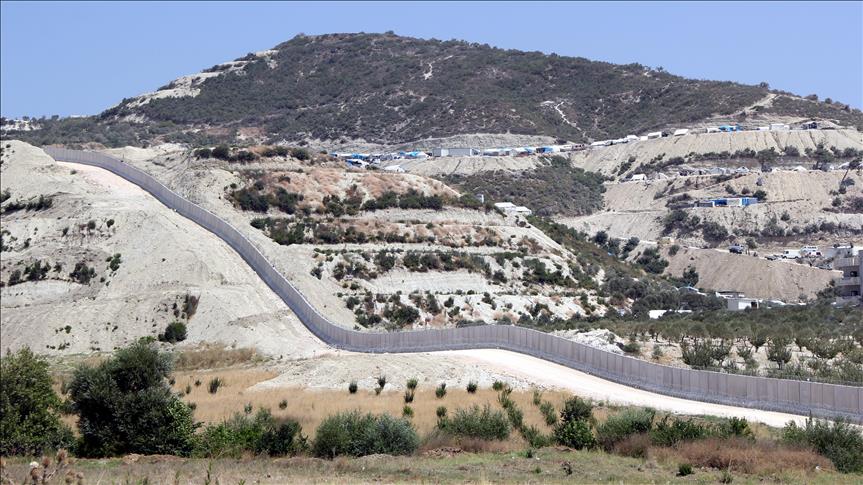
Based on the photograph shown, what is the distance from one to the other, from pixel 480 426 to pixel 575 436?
2.70 meters

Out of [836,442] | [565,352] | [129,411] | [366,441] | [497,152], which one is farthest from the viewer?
[497,152]

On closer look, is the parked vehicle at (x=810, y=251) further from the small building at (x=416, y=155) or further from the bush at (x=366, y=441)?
the bush at (x=366, y=441)

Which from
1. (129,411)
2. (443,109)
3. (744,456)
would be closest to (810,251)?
(744,456)

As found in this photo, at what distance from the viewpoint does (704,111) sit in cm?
15888

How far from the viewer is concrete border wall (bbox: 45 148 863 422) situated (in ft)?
130

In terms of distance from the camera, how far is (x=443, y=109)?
173625 millimetres

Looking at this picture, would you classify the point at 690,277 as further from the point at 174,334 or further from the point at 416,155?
the point at 416,155

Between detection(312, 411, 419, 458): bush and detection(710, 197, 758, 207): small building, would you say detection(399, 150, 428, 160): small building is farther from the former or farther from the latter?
detection(312, 411, 419, 458): bush

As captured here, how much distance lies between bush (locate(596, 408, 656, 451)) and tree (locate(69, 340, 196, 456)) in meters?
11.3

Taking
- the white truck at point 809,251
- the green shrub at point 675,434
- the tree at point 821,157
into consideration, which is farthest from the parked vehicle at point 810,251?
the green shrub at point 675,434

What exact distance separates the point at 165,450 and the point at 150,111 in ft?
523

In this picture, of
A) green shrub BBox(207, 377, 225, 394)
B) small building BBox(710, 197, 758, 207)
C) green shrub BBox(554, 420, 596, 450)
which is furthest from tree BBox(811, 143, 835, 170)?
green shrub BBox(554, 420, 596, 450)

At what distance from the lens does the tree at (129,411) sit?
110 ft

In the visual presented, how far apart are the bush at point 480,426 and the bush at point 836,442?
7681mm
